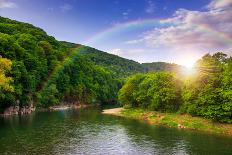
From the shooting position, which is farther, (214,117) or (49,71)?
(49,71)

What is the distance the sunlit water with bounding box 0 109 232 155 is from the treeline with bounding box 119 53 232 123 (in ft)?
35.9

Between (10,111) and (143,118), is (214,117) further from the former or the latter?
(10,111)

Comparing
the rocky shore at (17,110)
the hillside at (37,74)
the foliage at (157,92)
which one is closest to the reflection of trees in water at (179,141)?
the foliage at (157,92)

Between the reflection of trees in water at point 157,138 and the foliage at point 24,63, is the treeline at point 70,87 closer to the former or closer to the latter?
the foliage at point 24,63

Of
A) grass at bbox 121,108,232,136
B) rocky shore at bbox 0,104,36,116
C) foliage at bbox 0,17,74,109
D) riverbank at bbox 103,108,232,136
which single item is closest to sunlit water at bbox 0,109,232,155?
riverbank at bbox 103,108,232,136

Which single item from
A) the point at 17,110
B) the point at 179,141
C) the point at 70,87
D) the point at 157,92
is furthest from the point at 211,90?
the point at 70,87

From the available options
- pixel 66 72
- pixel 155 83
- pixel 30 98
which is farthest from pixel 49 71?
pixel 155 83

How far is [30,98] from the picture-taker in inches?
4833

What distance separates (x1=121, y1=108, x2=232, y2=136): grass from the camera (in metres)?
82.5

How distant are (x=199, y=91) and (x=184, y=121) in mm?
9586

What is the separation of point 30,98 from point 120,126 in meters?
46.7

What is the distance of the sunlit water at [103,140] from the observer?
194ft

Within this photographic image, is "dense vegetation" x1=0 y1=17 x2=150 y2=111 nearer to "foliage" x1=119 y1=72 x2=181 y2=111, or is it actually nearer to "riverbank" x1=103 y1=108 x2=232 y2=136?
"foliage" x1=119 y1=72 x2=181 y2=111

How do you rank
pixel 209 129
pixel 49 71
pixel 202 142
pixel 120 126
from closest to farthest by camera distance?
pixel 202 142 < pixel 209 129 < pixel 120 126 < pixel 49 71
